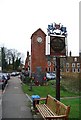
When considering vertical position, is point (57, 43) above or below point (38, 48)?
below

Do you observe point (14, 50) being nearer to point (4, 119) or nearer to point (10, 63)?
point (10, 63)

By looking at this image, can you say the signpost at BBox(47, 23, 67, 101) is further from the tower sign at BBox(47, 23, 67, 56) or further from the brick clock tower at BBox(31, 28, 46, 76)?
the brick clock tower at BBox(31, 28, 46, 76)

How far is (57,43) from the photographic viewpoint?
512 inches

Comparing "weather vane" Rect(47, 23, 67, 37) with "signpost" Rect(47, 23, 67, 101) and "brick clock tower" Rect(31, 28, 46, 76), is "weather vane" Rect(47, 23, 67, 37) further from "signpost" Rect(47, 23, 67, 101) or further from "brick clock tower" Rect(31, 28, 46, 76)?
"brick clock tower" Rect(31, 28, 46, 76)

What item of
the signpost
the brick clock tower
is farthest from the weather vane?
the brick clock tower

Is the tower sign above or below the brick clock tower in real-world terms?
below

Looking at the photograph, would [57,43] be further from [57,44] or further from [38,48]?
[38,48]

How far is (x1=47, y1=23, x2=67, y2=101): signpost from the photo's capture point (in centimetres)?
1271

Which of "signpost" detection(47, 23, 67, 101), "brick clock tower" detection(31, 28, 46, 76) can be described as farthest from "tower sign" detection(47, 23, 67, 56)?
"brick clock tower" detection(31, 28, 46, 76)

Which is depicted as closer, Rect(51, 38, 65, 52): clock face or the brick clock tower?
Rect(51, 38, 65, 52): clock face

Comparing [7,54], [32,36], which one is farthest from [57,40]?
[7,54]

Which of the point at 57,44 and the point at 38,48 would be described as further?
the point at 38,48

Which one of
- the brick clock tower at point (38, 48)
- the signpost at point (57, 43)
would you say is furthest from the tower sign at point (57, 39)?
the brick clock tower at point (38, 48)

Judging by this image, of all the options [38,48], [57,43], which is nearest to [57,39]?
[57,43]
